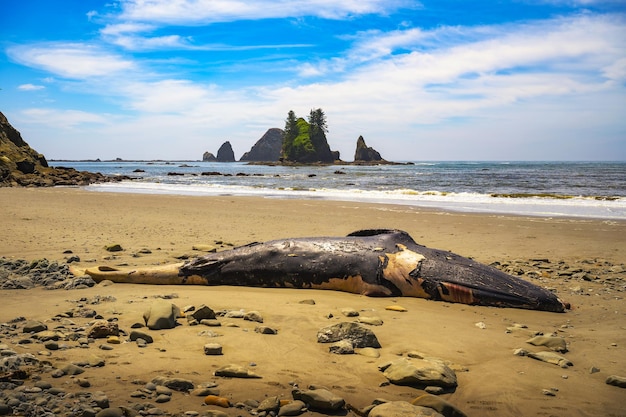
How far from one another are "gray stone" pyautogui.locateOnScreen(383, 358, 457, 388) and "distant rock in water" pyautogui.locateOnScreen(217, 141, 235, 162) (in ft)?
619

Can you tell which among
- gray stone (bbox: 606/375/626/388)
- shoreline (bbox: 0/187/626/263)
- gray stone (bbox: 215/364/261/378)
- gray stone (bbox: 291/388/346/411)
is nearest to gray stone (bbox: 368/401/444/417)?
gray stone (bbox: 291/388/346/411)

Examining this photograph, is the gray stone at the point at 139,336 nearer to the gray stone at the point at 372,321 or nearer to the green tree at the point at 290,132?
the gray stone at the point at 372,321

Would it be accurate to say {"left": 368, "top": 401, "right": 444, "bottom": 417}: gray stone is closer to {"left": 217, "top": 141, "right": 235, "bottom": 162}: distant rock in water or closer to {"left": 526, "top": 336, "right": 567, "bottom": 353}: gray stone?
{"left": 526, "top": 336, "right": 567, "bottom": 353}: gray stone

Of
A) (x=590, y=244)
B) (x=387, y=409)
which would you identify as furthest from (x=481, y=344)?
(x=590, y=244)

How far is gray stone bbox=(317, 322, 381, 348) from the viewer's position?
381 centimetres

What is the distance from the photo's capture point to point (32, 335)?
3.64 metres

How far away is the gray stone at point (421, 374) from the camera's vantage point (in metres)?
3.09

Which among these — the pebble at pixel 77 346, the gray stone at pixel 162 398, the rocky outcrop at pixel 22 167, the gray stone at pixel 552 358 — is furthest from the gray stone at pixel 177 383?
the rocky outcrop at pixel 22 167

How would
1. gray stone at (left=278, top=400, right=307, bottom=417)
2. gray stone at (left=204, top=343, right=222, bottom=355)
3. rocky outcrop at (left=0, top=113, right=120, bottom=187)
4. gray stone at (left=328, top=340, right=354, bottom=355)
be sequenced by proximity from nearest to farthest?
gray stone at (left=278, top=400, right=307, bottom=417) → gray stone at (left=204, top=343, right=222, bottom=355) → gray stone at (left=328, top=340, right=354, bottom=355) → rocky outcrop at (left=0, top=113, right=120, bottom=187)

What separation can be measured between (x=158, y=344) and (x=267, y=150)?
17986cm

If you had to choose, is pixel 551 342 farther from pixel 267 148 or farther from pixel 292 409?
pixel 267 148

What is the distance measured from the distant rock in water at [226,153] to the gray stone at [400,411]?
621 feet

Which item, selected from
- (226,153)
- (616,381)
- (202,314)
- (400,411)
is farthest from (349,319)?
(226,153)

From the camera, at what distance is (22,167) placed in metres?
32.8
